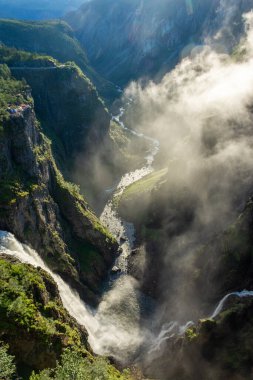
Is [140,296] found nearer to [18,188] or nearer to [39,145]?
[18,188]

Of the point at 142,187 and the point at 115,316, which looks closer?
the point at 115,316

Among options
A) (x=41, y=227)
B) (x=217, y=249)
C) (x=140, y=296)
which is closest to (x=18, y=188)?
(x=41, y=227)

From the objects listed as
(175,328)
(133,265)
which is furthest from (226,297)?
(133,265)

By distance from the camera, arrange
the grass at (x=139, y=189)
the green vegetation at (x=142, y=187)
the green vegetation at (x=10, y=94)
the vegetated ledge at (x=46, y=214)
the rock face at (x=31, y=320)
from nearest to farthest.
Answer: the rock face at (x=31, y=320) < the vegetated ledge at (x=46, y=214) < the green vegetation at (x=10, y=94) < the green vegetation at (x=142, y=187) < the grass at (x=139, y=189)

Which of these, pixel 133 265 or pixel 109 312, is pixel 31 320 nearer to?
pixel 109 312

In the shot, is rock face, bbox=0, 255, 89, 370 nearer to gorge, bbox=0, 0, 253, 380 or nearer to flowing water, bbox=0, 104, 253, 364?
gorge, bbox=0, 0, 253, 380

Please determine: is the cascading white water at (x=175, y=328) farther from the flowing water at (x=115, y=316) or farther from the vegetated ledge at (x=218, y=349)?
the vegetated ledge at (x=218, y=349)

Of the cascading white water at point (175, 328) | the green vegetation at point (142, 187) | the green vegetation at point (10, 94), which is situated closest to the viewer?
the cascading white water at point (175, 328)

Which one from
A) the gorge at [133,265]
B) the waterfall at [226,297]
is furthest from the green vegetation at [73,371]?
the waterfall at [226,297]

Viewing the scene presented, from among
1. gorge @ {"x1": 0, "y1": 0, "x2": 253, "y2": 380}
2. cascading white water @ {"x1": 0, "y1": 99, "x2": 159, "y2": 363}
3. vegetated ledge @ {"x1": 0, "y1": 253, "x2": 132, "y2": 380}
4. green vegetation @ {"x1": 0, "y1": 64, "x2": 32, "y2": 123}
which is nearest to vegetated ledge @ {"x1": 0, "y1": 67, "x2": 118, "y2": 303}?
gorge @ {"x1": 0, "y1": 0, "x2": 253, "y2": 380}
